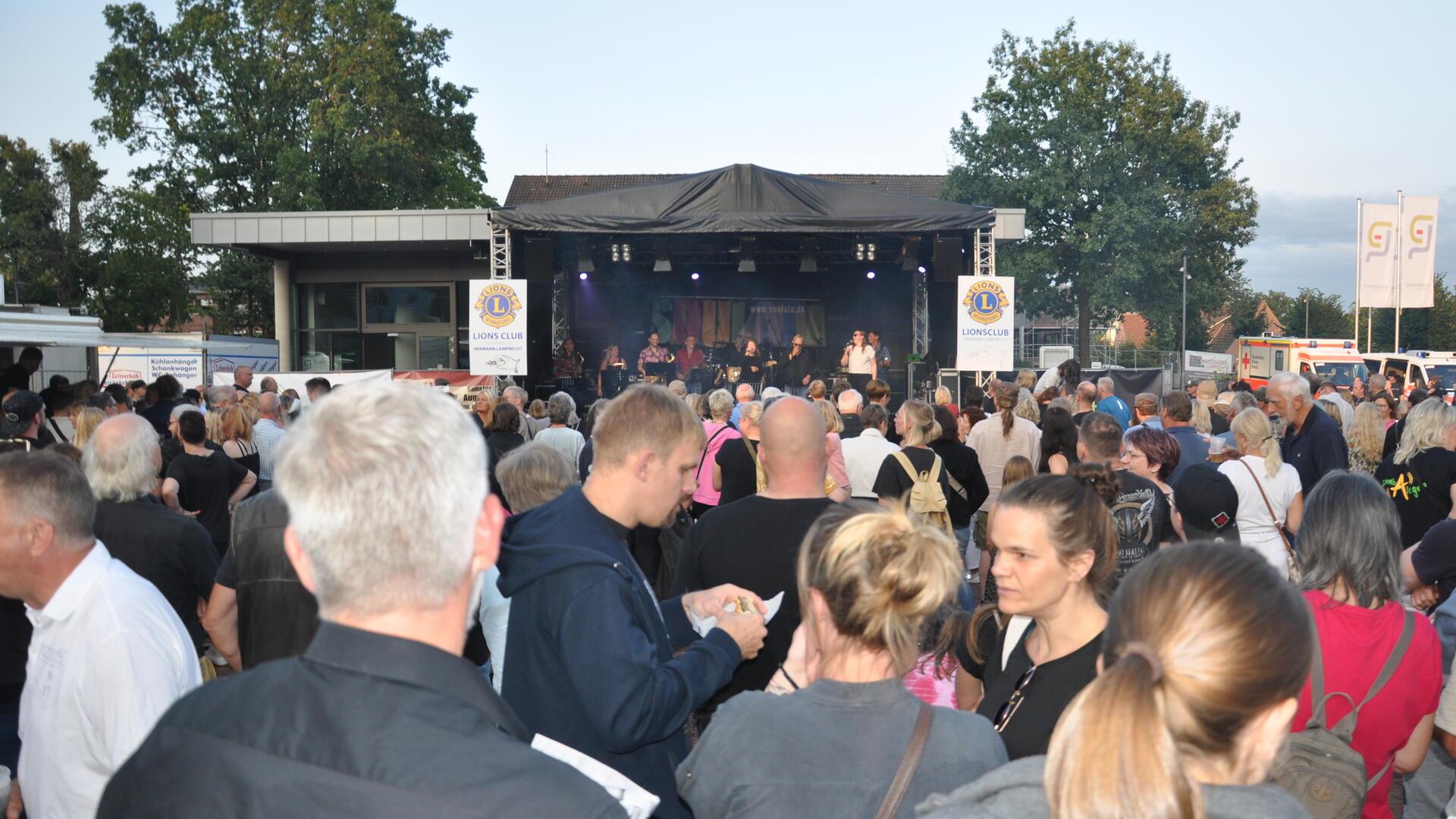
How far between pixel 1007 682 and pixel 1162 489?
8.43 ft

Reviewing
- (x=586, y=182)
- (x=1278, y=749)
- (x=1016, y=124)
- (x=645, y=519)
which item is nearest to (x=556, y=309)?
(x=645, y=519)

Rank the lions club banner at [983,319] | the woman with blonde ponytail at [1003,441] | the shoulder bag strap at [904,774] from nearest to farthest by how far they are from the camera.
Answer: the shoulder bag strap at [904,774] < the woman with blonde ponytail at [1003,441] < the lions club banner at [983,319]

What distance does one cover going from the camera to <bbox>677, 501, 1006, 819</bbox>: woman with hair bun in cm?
176

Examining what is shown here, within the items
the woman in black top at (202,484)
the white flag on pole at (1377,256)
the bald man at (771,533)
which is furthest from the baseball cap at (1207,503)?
the white flag on pole at (1377,256)

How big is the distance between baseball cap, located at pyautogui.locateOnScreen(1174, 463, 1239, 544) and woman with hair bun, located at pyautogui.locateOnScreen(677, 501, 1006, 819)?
3.40 meters

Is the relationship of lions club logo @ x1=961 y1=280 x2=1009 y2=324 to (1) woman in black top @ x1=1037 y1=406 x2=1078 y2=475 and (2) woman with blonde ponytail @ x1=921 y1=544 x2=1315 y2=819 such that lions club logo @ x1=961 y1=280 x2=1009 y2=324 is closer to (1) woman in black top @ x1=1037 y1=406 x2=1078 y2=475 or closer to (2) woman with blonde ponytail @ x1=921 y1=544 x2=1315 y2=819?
(1) woman in black top @ x1=1037 y1=406 x2=1078 y2=475

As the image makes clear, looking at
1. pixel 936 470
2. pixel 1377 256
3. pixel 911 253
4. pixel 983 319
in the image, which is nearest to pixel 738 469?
pixel 936 470

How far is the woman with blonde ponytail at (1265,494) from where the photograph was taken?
5102mm

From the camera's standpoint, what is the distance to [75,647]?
2.16m

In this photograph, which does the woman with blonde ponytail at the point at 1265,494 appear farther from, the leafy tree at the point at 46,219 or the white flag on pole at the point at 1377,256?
the leafy tree at the point at 46,219

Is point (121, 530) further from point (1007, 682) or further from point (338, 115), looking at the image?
point (338, 115)

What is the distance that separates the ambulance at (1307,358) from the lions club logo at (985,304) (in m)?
10.5

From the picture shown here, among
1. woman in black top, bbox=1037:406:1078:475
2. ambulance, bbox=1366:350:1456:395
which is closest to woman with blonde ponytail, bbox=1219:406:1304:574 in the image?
woman in black top, bbox=1037:406:1078:475

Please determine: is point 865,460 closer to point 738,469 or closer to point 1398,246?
point 738,469
